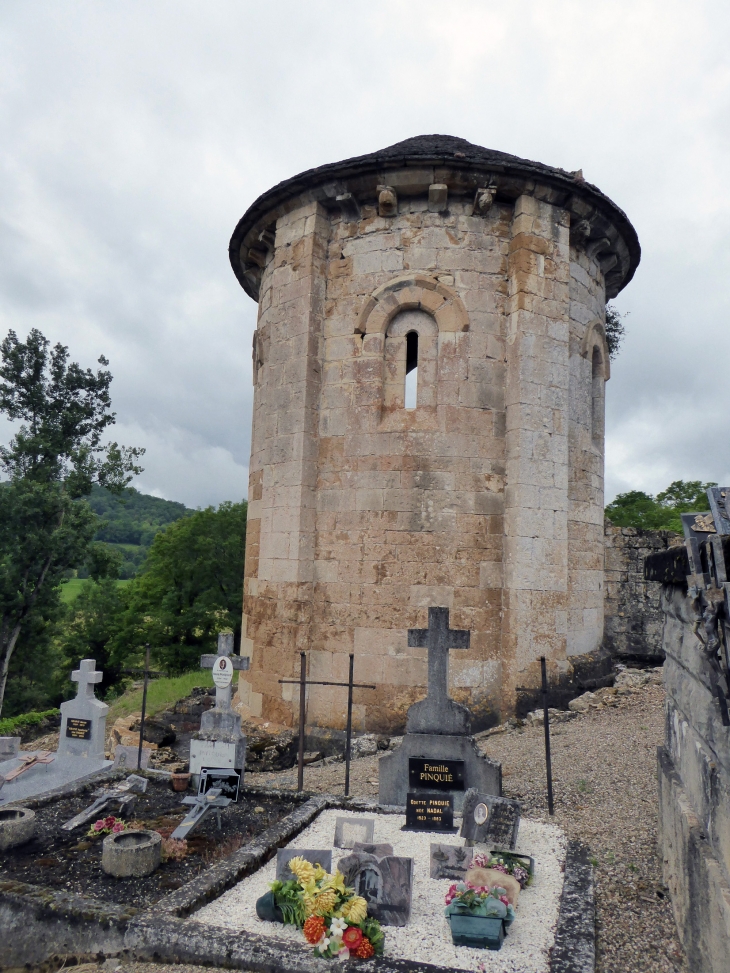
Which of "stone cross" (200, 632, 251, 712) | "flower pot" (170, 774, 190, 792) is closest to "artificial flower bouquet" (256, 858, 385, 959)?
"flower pot" (170, 774, 190, 792)

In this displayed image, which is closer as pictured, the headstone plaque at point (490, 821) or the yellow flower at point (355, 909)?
the yellow flower at point (355, 909)

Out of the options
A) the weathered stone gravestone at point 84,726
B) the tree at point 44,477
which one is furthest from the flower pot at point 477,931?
the tree at point 44,477

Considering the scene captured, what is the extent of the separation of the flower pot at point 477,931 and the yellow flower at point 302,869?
86 centimetres

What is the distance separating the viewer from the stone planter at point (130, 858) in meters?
4.36

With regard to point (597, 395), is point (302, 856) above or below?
below

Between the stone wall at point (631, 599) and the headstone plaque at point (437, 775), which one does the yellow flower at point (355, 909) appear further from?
the stone wall at point (631, 599)

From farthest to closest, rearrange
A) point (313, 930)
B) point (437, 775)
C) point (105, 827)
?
point (437, 775)
point (105, 827)
point (313, 930)

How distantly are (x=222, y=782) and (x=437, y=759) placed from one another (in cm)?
197

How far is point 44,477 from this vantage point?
18.5 m

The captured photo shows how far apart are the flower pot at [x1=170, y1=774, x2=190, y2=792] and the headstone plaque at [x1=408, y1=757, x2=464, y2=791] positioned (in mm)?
2175

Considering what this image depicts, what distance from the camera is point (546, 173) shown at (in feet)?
28.2

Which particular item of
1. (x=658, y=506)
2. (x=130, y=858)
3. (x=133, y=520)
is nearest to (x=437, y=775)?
(x=130, y=858)

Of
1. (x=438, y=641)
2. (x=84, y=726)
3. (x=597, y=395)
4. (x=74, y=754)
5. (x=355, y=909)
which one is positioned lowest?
(x=74, y=754)

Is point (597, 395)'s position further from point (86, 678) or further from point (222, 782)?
point (86, 678)
